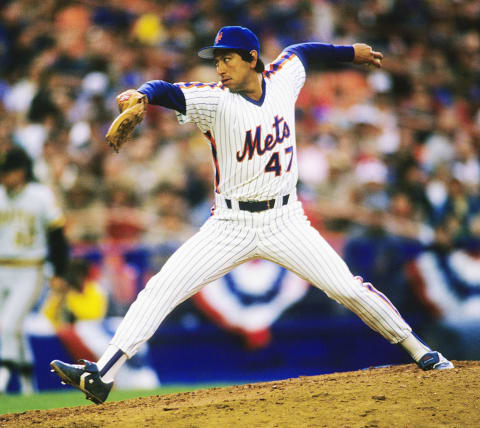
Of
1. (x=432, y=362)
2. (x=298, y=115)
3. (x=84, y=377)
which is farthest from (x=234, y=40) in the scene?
(x=298, y=115)

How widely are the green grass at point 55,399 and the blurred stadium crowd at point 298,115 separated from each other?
1.65m

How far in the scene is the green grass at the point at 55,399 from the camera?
5738mm

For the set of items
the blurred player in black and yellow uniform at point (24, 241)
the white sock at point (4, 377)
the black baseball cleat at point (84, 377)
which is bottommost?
the white sock at point (4, 377)

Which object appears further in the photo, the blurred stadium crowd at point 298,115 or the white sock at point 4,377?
the blurred stadium crowd at point 298,115

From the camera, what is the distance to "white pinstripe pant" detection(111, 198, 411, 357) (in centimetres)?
419

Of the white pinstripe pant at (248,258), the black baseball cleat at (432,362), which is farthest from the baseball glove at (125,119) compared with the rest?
the black baseball cleat at (432,362)

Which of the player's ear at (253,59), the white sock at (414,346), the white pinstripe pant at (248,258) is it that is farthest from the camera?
the white sock at (414,346)

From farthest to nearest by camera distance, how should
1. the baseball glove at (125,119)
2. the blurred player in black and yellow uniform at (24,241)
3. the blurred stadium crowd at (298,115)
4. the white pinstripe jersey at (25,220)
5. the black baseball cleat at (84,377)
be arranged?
the blurred stadium crowd at (298,115)
the white pinstripe jersey at (25,220)
the blurred player in black and yellow uniform at (24,241)
the black baseball cleat at (84,377)
the baseball glove at (125,119)

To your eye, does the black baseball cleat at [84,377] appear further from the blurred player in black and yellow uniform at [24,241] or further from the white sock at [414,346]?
the blurred player in black and yellow uniform at [24,241]

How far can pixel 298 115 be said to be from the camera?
1022cm

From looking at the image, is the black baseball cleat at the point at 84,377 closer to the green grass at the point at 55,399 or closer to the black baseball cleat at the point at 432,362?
the green grass at the point at 55,399

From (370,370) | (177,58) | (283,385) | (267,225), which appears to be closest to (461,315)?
(370,370)

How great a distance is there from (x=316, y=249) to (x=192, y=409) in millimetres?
1122

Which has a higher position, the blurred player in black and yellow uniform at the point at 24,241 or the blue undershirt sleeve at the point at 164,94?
the blue undershirt sleeve at the point at 164,94
